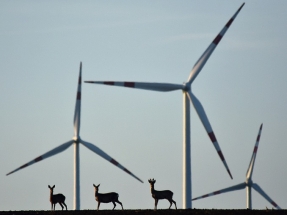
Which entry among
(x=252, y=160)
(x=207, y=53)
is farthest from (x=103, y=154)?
(x=252, y=160)

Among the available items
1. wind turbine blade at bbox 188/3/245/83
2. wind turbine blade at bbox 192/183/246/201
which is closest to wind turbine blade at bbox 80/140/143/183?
wind turbine blade at bbox 188/3/245/83

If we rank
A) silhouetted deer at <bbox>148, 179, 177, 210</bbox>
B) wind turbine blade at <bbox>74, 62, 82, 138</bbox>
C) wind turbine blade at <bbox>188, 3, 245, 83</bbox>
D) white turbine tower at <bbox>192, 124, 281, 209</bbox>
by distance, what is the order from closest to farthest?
silhouetted deer at <bbox>148, 179, 177, 210</bbox> → wind turbine blade at <bbox>188, 3, 245, 83</bbox> → wind turbine blade at <bbox>74, 62, 82, 138</bbox> → white turbine tower at <bbox>192, 124, 281, 209</bbox>

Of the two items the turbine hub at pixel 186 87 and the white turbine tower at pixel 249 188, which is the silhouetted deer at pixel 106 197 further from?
the white turbine tower at pixel 249 188

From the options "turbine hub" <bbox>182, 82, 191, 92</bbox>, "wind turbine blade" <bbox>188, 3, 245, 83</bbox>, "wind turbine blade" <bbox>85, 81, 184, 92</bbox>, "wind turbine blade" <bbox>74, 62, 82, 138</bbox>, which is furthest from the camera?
"wind turbine blade" <bbox>74, 62, 82, 138</bbox>

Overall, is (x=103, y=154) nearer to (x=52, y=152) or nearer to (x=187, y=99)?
(x=52, y=152)

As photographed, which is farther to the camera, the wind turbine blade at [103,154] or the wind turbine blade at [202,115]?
the wind turbine blade at [103,154]

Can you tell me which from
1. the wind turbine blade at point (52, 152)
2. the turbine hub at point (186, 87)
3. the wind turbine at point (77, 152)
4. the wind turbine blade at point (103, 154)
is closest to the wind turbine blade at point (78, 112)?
the wind turbine at point (77, 152)

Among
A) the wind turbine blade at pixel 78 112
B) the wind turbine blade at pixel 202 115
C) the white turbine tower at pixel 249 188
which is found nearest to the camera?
the wind turbine blade at pixel 202 115
